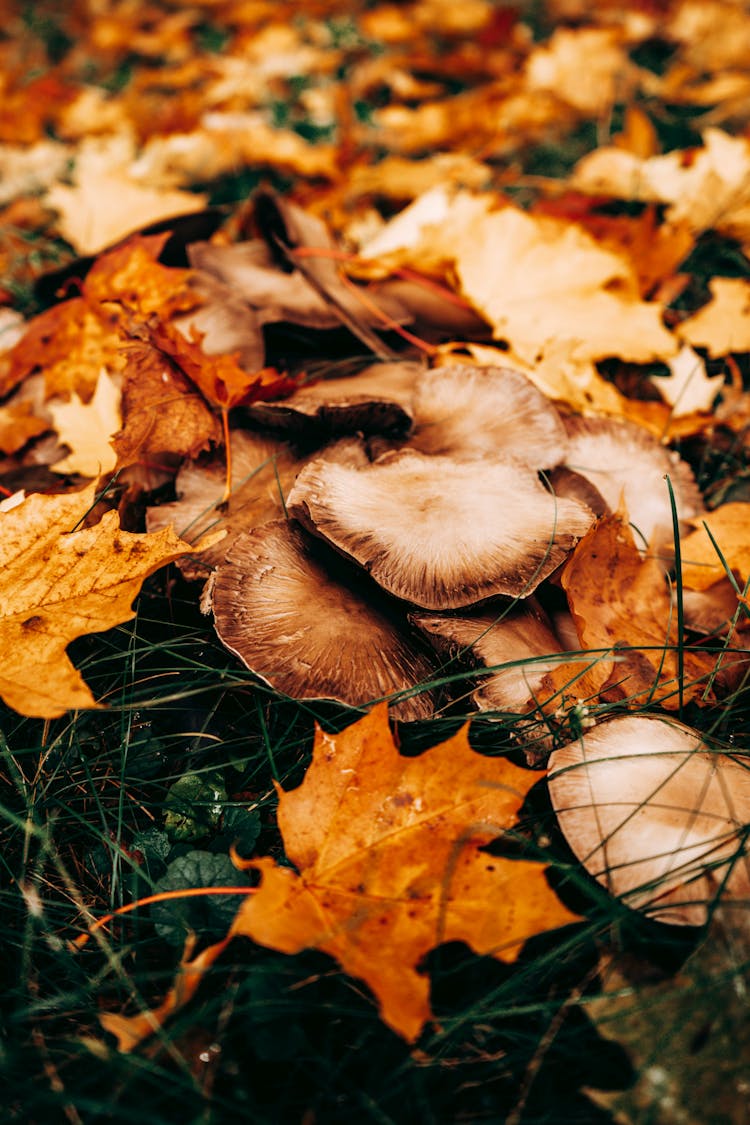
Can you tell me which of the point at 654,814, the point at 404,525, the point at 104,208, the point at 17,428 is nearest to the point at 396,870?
the point at 654,814

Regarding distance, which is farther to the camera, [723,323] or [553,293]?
[723,323]

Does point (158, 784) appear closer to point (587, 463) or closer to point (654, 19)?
point (587, 463)

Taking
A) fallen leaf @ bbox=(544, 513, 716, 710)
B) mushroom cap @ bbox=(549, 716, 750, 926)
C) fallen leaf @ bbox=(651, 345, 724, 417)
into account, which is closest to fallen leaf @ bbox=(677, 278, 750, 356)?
fallen leaf @ bbox=(651, 345, 724, 417)

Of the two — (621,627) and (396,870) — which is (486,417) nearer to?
(621,627)

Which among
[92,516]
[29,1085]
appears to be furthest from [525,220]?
[29,1085]

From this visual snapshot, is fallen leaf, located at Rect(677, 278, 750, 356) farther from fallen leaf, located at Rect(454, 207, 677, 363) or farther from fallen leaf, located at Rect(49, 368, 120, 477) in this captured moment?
fallen leaf, located at Rect(49, 368, 120, 477)

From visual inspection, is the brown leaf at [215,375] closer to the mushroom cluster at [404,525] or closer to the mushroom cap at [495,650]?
the mushroom cluster at [404,525]

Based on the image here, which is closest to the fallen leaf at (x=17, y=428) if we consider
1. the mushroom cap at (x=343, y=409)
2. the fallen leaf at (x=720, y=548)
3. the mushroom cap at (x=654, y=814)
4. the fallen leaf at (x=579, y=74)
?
the mushroom cap at (x=343, y=409)
